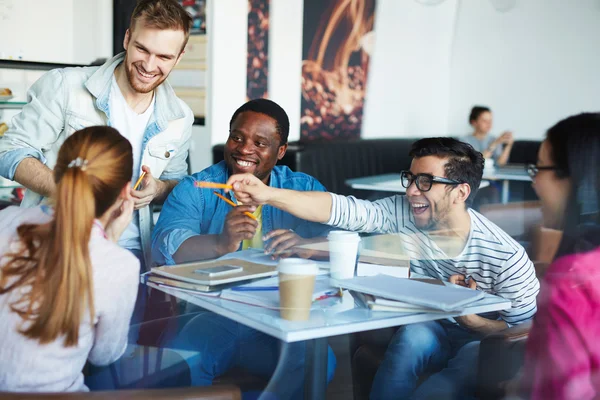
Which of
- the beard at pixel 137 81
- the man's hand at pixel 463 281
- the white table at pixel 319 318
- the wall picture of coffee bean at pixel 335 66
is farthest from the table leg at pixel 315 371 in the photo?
the wall picture of coffee bean at pixel 335 66

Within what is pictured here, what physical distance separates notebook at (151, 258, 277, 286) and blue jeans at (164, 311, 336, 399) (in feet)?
0.34

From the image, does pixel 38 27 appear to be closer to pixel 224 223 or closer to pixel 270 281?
pixel 224 223

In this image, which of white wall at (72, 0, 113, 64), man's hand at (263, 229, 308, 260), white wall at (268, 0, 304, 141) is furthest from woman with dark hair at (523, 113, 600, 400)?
white wall at (72, 0, 113, 64)

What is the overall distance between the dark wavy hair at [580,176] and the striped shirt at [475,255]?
222 mm

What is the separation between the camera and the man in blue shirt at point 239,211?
1.86 m

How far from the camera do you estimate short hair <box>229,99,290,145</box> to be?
82.6 inches

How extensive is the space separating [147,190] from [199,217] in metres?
0.16

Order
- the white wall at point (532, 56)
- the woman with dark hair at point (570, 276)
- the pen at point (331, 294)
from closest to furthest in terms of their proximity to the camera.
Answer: the woman with dark hair at point (570, 276)
the pen at point (331, 294)
the white wall at point (532, 56)

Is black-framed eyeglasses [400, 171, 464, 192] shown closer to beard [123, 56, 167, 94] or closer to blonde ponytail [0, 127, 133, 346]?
beard [123, 56, 167, 94]

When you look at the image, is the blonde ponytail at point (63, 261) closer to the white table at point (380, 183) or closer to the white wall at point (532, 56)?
the white table at point (380, 183)

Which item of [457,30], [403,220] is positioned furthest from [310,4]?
[403,220]

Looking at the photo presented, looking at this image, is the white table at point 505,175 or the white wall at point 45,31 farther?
the white wall at point 45,31

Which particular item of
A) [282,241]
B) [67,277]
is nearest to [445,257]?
[282,241]

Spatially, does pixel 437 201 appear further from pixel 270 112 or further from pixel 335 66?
pixel 335 66
